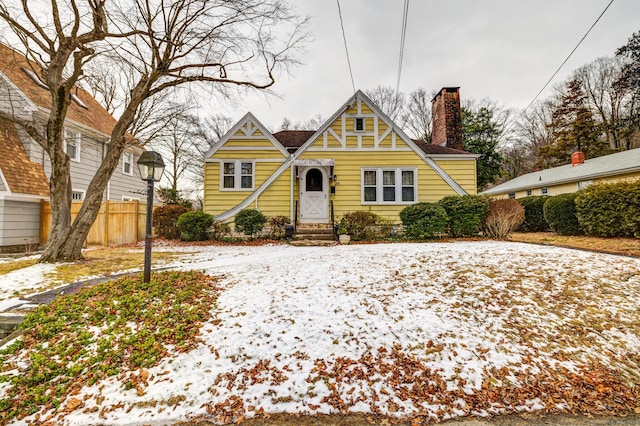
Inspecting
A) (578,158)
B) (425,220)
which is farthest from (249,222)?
(578,158)

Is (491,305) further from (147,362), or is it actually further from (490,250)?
(147,362)

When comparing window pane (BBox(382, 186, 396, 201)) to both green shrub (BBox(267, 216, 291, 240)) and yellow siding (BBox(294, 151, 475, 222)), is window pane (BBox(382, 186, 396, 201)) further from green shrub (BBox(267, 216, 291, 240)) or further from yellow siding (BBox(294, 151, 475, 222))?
green shrub (BBox(267, 216, 291, 240))

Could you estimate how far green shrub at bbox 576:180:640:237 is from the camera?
909 centimetres

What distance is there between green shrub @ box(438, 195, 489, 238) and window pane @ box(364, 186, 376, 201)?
3.15 meters

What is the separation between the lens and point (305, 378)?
2.94 metres

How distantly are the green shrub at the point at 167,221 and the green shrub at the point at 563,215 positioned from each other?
54.1 ft

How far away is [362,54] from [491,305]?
9323mm

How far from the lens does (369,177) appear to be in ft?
41.3

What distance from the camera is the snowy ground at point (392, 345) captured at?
2.66 metres

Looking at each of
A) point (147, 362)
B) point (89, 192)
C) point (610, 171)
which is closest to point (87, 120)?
point (89, 192)

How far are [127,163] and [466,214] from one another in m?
17.7

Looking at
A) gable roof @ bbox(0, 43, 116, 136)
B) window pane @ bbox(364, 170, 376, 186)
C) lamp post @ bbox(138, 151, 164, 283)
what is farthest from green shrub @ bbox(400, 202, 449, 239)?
gable roof @ bbox(0, 43, 116, 136)

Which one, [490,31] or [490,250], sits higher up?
[490,31]

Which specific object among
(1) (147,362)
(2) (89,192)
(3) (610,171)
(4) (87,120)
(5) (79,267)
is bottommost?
(1) (147,362)
